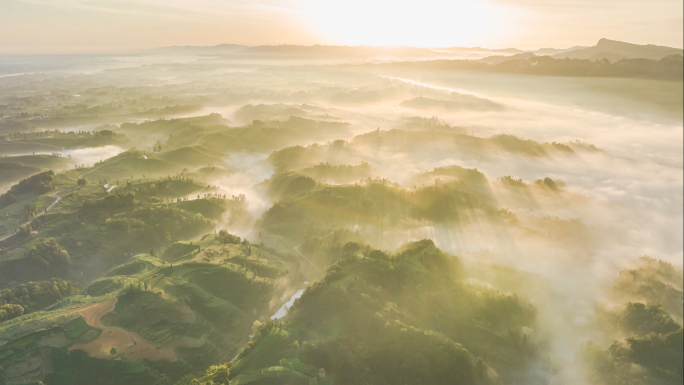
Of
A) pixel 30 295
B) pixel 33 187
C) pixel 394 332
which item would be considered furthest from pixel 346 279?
pixel 33 187

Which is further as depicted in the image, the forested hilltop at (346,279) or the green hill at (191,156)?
the green hill at (191,156)

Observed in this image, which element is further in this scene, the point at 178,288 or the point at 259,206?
the point at 259,206

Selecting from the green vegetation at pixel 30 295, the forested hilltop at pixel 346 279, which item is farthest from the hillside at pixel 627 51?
A: the green vegetation at pixel 30 295

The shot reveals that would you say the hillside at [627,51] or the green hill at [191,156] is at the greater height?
the hillside at [627,51]

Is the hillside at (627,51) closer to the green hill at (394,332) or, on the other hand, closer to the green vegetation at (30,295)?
the green hill at (394,332)

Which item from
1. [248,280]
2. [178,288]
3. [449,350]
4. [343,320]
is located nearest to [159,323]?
[178,288]

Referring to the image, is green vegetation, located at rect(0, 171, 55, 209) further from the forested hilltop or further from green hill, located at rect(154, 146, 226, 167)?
green hill, located at rect(154, 146, 226, 167)

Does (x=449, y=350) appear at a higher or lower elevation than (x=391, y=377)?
higher

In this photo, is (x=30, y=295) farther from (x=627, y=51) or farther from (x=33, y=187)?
(x=627, y=51)

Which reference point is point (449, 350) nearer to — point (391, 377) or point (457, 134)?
point (391, 377)

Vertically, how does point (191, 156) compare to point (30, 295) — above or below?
above

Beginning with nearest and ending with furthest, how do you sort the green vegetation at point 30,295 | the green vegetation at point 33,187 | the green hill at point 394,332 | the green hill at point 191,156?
the green hill at point 394,332 < the green vegetation at point 30,295 < the green vegetation at point 33,187 < the green hill at point 191,156
